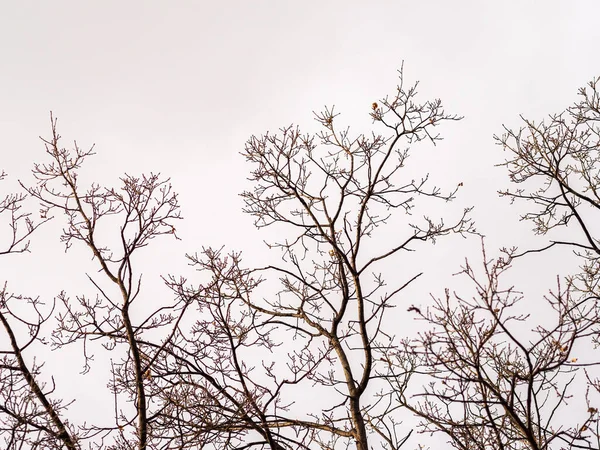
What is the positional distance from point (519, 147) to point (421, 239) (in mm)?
2016

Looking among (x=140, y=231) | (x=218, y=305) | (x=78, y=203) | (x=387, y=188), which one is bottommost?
(x=218, y=305)

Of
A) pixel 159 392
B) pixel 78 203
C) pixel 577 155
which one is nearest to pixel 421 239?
pixel 577 155

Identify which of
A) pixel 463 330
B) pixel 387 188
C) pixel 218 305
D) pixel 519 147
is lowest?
pixel 463 330

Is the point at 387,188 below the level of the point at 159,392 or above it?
above

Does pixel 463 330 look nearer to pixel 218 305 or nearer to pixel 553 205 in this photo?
pixel 218 305

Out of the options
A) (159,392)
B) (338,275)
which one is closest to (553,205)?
(338,275)

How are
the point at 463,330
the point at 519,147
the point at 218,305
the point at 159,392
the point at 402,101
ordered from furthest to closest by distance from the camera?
the point at 519,147
the point at 402,101
the point at 159,392
the point at 218,305
the point at 463,330

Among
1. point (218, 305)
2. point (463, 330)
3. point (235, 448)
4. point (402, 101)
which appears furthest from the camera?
point (402, 101)

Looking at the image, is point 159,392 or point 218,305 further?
point 159,392

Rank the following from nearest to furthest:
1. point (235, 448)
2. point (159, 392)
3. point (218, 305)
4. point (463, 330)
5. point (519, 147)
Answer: point (463, 330) → point (218, 305) → point (159, 392) → point (235, 448) → point (519, 147)

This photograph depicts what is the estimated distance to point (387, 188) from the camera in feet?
25.5

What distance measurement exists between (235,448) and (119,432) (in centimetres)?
133

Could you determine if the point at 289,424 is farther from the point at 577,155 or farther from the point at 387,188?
the point at 577,155

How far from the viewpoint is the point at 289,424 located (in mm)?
6820
